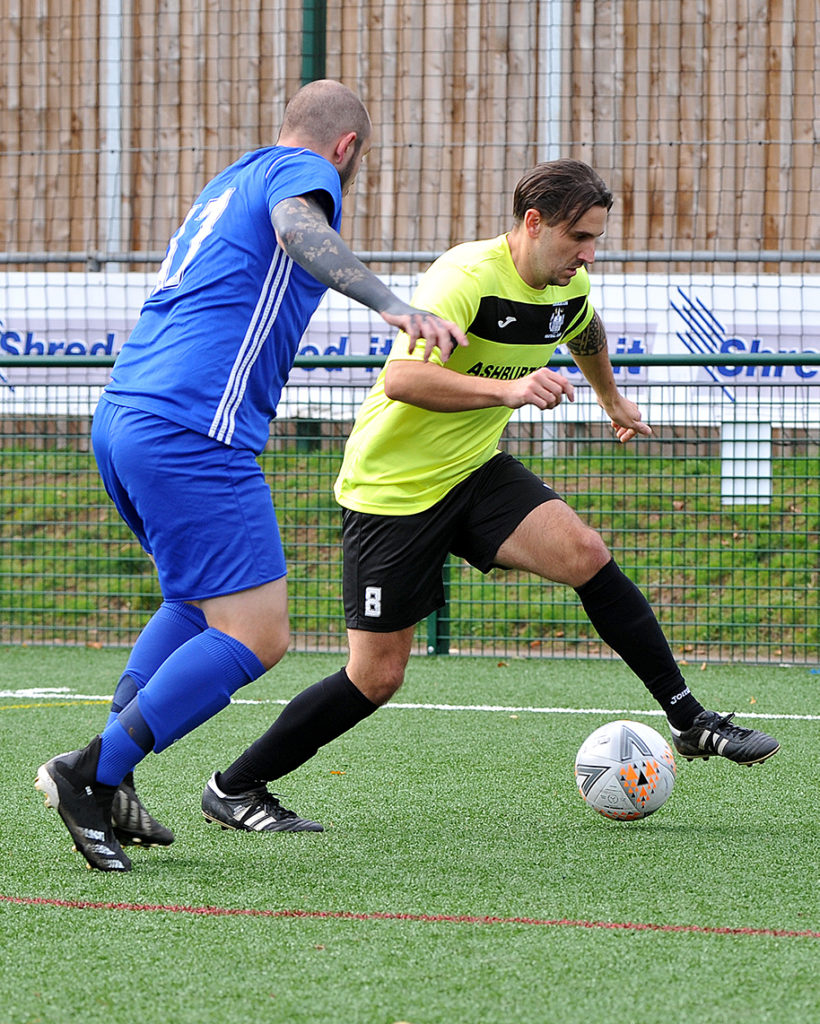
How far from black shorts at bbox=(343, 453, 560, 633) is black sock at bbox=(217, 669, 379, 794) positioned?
0.71 ft

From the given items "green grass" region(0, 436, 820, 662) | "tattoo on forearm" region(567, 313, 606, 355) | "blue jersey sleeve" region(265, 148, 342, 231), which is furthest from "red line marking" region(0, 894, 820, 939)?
"green grass" region(0, 436, 820, 662)

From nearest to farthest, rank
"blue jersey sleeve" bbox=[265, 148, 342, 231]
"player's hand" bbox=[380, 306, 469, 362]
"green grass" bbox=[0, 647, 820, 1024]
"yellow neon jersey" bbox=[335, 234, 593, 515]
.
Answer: "green grass" bbox=[0, 647, 820, 1024] → "player's hand" bbox=[380, 306, 469, 362] → "blue jersey sleeve" bbox=[265, 148, 342, 231] → "yellow neon jersey" bbox=[335, 234, 593, 515]

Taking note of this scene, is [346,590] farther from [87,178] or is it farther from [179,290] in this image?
[87,178]

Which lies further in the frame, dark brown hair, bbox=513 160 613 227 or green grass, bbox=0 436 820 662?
green grass, bbox=0 436 820 662

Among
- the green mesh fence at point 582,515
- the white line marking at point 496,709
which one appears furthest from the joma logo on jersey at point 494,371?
the green mesh fence at point 582,515

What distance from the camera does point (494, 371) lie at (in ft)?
13.7

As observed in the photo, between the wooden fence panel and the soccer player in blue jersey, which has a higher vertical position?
the wooden fence panel

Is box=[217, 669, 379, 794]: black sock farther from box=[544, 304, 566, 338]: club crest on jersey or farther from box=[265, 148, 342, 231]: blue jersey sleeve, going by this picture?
box=[265, 148, 342, 231]: blue jersey sleeve

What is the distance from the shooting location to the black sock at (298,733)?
398cm

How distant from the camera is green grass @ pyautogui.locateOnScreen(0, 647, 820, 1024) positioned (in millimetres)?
2441

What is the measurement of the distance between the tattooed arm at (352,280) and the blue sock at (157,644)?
3.56 feet

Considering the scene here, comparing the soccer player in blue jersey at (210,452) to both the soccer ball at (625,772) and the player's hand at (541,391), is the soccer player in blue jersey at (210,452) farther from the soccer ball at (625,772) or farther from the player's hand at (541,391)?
the soccer ball at (625,772)

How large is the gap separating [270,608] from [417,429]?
95 cm

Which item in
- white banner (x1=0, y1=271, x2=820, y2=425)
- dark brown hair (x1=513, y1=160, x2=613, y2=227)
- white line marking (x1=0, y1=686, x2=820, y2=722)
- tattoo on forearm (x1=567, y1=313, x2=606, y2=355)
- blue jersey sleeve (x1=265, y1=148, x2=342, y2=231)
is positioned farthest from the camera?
white banner (x1=0, y1=271, x2=820, y2=425)
